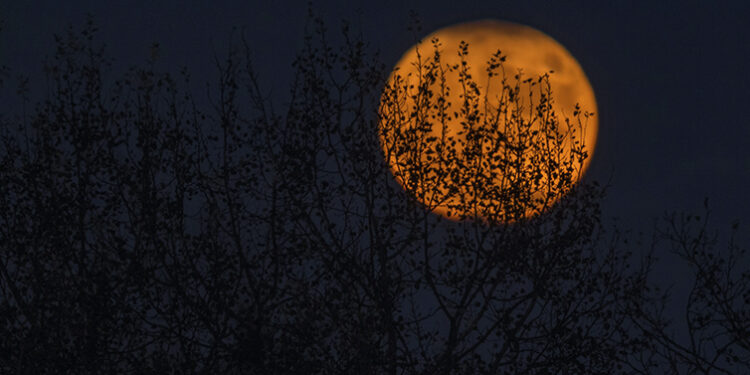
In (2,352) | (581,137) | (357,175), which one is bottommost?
(2,352)

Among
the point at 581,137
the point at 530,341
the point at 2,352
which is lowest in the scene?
the point at 2,352

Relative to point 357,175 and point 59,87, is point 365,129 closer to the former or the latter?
point 357,175

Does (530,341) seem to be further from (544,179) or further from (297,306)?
(297,306)

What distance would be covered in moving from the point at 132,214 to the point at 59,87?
3.04m

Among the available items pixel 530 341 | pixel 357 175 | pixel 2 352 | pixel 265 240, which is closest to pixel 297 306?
pixel 265 240

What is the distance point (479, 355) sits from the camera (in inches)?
675

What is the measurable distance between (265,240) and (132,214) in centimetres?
259

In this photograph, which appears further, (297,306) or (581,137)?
(581,137)

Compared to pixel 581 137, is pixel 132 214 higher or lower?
lower

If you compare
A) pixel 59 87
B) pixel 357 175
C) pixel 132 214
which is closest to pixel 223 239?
pixel 132 214

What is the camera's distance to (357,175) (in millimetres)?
18234

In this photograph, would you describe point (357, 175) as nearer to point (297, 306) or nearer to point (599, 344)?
point (297, 306)

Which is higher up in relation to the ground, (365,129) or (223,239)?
(365,129)

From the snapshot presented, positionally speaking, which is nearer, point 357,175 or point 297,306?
point 297,306
